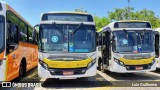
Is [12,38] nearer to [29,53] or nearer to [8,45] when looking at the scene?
[8,45]

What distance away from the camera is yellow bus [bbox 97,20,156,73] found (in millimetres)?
14672

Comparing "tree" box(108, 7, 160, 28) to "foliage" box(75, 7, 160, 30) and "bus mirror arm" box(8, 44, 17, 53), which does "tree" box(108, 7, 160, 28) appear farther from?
"bus mirror arm" box(8, 44, 17, 53)

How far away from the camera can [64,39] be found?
1254cm

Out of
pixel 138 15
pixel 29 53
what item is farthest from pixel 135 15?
pixel 29 53

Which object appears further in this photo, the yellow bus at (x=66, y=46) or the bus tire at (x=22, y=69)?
the bus tire at (x=22, y=69)

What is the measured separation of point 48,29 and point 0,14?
2356mm

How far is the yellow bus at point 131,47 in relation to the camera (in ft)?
48.1

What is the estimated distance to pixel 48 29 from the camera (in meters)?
12.6

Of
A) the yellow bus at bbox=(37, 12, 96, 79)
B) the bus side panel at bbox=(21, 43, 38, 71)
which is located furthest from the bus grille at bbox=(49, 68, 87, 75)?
the bus side panel at bbox=(21, 43, 38, 71)

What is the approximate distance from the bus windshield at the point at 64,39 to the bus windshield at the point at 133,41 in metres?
2.62

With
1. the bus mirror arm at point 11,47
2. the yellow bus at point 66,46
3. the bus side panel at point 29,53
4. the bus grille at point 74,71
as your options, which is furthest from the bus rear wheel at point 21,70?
the bus grille at point 74,71

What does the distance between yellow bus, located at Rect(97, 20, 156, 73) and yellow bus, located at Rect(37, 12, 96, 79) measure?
2.21 metres

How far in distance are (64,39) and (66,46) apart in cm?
31

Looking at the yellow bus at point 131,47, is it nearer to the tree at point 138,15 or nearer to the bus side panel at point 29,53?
the bus side panel at point 29,53
